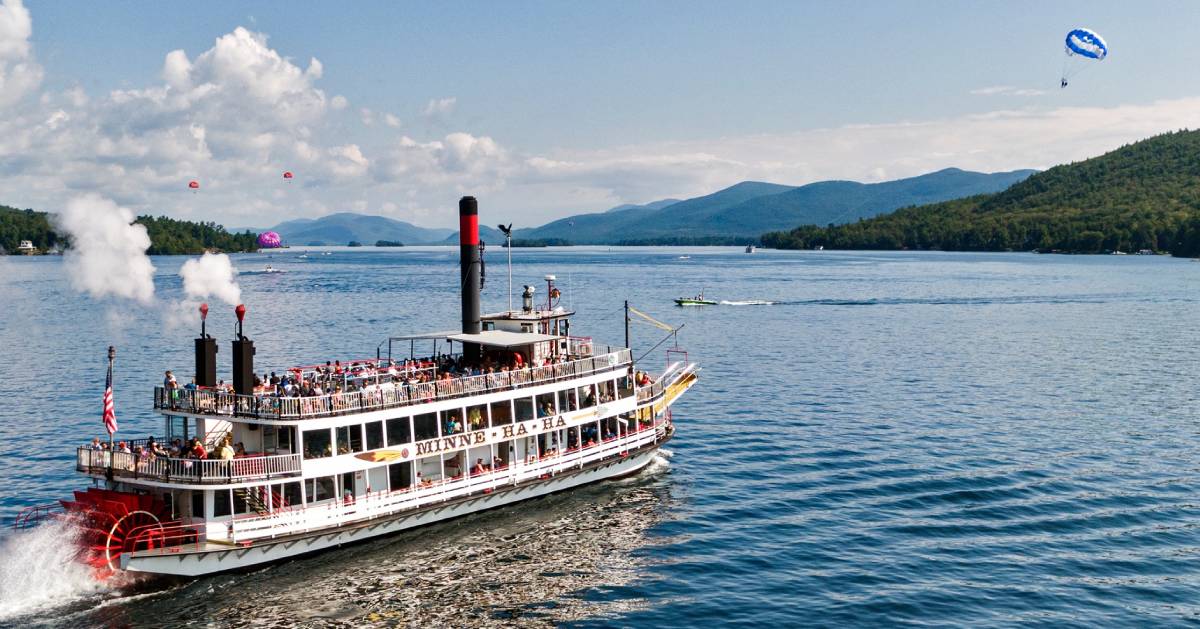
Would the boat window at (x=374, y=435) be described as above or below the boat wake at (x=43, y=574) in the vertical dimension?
above

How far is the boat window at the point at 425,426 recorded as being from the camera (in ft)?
109

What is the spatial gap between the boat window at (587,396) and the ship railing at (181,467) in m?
13.2

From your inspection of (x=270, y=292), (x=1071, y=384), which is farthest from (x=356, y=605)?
(x=270, y=292)

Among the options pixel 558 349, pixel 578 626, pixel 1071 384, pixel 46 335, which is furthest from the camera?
pixel 46 335

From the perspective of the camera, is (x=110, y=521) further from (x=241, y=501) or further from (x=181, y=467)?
(x=241, y=501)

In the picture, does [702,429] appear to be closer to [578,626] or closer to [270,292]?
[578,626]

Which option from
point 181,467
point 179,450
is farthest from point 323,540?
point 179,450

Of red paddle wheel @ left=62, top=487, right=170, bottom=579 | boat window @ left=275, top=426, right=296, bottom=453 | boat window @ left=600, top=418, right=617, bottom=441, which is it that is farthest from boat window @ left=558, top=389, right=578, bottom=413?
red paddle wheel @ left=62, top=487, right=170, bottom=579

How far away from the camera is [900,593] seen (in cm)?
2773

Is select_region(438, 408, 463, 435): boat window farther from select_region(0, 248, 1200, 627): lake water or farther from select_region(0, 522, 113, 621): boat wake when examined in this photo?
select_region(0, 522, 113, 621): boat wake

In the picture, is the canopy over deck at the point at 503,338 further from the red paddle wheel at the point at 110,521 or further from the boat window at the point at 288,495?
the red paddle wheel at the point at 110,521

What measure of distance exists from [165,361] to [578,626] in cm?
5749

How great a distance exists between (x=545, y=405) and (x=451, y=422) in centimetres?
467

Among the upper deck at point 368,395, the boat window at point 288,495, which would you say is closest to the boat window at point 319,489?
the boat window at point 288,495
